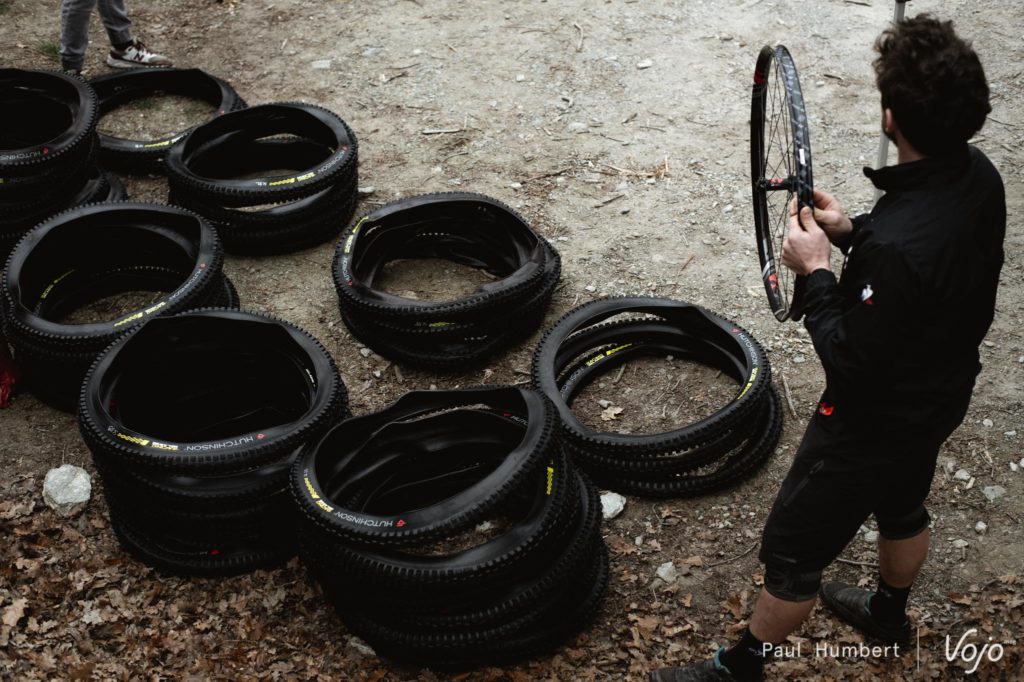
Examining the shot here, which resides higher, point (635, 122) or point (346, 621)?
point (635, 122)

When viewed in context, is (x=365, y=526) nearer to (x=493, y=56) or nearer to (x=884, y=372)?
(x=884, y=372)

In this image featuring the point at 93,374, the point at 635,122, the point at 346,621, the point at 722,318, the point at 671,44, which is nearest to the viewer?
the point at 346,621

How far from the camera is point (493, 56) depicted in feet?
31.3

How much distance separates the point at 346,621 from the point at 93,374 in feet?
6.46

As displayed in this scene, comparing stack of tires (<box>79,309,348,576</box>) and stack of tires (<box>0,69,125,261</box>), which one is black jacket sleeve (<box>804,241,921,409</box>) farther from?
stack of tires (<box>0,69,125,261</box>)

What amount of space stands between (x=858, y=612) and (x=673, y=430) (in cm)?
141

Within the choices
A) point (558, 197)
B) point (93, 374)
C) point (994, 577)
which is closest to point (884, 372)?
point (994, 577)

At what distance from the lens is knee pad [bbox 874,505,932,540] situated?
413cm

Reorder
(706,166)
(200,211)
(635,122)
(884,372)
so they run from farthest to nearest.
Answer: (635,122) → (706,166) → (200,211) → (884,372)

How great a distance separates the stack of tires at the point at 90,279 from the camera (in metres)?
5.89

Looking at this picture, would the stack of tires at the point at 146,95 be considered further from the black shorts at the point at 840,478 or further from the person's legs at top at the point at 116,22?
the black shorts at the point at 840,478

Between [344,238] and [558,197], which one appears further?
[558,197]

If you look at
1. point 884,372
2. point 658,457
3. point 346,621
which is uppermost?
point 884,372

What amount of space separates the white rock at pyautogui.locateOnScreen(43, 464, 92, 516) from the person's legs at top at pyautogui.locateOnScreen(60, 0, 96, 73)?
517 centimetres
